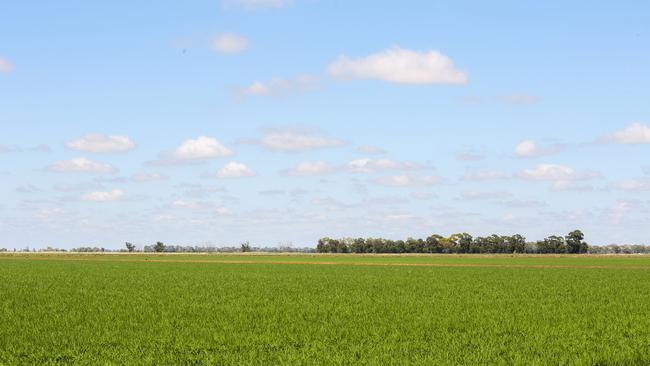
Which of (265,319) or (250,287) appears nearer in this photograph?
(265,319)

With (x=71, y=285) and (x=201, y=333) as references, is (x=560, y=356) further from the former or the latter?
(x=71, y=285)

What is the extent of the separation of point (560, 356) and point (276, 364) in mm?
7586

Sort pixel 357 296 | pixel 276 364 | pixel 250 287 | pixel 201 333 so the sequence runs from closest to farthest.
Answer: pixel 276 364
pixel 201 333
pixel 357 296
pixel 250 287

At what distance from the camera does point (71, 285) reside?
4828cm

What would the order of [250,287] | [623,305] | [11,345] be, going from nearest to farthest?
[11,345] → [623,305] → [250,287]

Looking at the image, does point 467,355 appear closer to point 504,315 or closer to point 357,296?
point 504,315

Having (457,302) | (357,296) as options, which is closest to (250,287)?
(357,296)

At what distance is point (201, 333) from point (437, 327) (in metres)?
8.13

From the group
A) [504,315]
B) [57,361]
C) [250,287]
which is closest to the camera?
[57,361]

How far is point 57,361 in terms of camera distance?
18.7 m

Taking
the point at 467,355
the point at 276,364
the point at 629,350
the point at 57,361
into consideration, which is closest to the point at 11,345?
the point at 57,361

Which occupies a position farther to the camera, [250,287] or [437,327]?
[250,287]

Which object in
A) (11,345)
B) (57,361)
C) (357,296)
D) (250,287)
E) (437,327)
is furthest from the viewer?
(250,287)

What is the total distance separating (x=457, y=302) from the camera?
33906 mm
